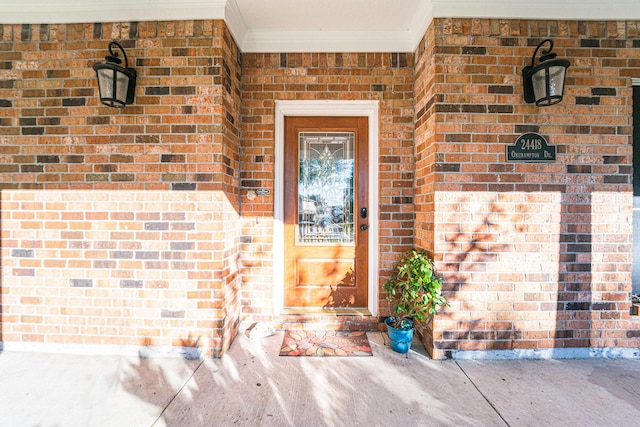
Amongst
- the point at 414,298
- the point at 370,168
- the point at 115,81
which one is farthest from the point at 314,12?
the point at 414,298

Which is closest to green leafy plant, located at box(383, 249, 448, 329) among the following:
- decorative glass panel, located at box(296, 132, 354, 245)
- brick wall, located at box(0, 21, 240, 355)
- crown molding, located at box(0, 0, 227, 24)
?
decorative glass panel, located at box(296, 132, 354, 245)

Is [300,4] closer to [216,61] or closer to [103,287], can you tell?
[216,61]

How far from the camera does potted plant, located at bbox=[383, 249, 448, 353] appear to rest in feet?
7.75

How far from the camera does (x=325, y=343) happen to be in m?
2.73

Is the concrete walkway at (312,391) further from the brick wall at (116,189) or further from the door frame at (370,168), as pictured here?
the door frame at (370,168)

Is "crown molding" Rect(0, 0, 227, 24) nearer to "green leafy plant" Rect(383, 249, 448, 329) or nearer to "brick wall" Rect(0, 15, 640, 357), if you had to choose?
"brick wall" Rect(0, 15, 640, 357)

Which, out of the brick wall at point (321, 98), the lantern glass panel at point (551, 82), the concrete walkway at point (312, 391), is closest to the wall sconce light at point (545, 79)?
the lantern glass panel at point (551, 82)

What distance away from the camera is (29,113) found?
260cm

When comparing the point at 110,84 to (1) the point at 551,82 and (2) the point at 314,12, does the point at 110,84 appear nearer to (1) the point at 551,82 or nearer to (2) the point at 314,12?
(2) the point at 314,12

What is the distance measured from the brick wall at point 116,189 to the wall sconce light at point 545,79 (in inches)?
98.3

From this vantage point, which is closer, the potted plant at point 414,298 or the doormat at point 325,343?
the potted plant at point 414,298

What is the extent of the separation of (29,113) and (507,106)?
4.06 metres

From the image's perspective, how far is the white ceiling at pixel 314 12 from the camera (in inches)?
96.7

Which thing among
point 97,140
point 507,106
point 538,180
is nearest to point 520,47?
point 507,106
